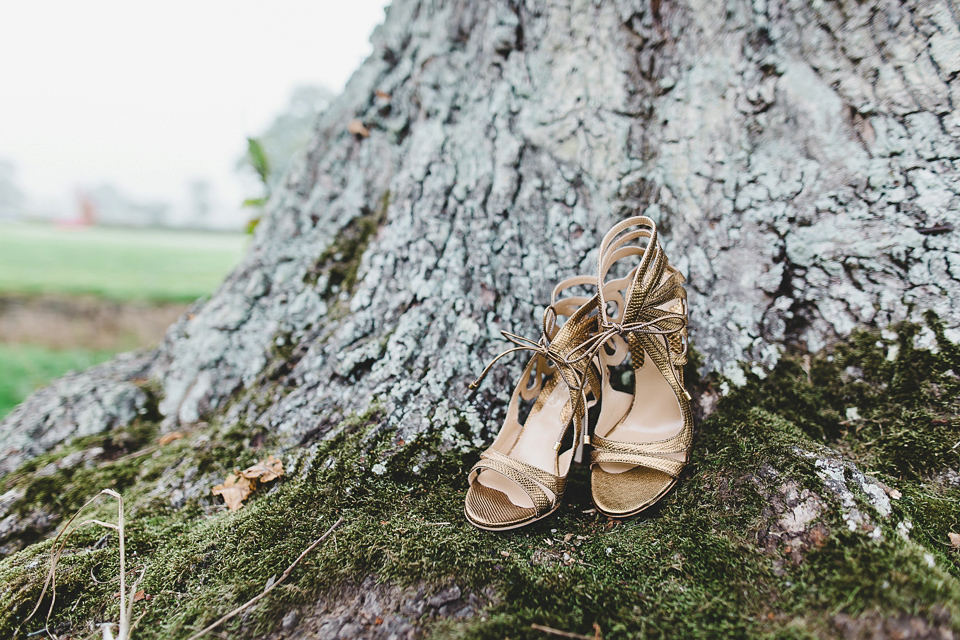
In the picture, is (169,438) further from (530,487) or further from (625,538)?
(625,538)

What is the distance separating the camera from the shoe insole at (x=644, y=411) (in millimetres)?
1867

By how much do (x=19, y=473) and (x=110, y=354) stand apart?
355 centimetres

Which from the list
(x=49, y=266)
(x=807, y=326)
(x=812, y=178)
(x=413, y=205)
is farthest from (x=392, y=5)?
(x=49, y=266)

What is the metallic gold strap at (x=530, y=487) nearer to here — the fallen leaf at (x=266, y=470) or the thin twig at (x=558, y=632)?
the thin twig at (x=558, y=632)

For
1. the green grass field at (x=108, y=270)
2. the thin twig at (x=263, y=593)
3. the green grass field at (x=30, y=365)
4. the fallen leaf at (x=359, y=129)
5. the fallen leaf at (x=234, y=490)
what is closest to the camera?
the thin twig at (x=263, y=593)

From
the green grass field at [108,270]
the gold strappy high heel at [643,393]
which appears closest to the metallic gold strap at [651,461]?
the gold strappy high heel at [643,393]

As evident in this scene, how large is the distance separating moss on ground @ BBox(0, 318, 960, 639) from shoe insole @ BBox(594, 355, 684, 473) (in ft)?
0.50

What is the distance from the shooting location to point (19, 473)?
2227 millimetres

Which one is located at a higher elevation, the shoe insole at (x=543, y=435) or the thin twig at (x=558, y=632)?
the shoe insole at (x=543, y=435)

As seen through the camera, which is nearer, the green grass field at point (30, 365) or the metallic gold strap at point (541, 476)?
the metallic gold strap at point (541, 476)

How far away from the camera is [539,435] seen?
1.91 m

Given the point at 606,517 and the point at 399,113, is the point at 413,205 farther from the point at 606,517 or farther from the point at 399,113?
the point at 606,517

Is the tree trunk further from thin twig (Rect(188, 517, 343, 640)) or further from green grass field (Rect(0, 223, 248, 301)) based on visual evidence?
green grass field (Rect(0, 223, 248, 301))

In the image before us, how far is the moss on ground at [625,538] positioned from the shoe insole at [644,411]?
0.50 ft
